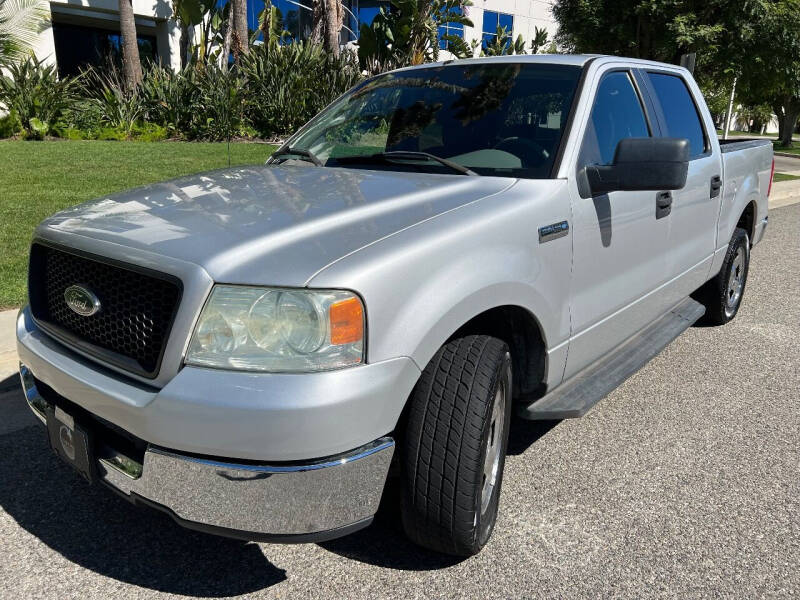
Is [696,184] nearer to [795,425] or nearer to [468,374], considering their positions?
[795,425]

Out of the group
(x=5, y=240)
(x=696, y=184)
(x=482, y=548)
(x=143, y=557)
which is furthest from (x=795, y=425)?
(x=5, y=240)

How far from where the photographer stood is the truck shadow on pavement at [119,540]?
249cm

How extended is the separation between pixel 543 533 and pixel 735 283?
3566 mm

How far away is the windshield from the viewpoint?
3105 mm

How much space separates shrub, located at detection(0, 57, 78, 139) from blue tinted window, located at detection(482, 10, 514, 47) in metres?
25.3

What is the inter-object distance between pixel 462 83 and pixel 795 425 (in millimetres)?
2484

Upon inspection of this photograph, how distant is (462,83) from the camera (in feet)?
11.5

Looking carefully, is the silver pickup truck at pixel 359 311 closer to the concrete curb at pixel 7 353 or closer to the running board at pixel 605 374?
the running board at pixel 605 374

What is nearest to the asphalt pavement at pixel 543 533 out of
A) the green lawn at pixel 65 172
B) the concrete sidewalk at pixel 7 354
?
the concrete sidewalk at pixel 7 354

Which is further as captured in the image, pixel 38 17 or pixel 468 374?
pixel 38 17

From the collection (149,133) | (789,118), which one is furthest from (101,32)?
(789,118)

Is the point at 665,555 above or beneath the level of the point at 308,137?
beneath

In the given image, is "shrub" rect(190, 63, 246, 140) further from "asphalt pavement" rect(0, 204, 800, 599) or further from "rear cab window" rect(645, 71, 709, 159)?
"asphalt pavement" rect(0, 204, 800, 599)

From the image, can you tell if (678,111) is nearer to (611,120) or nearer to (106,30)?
(611,120)
